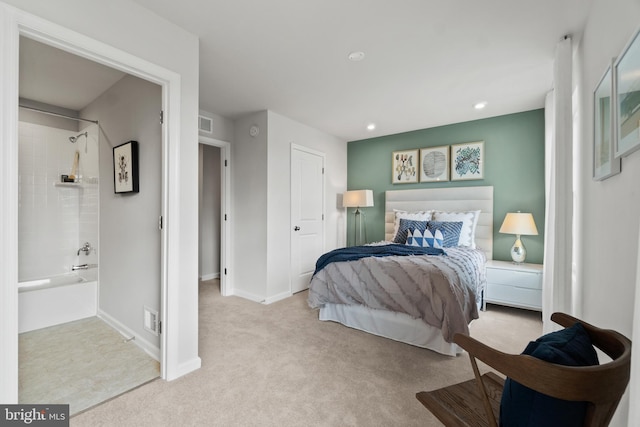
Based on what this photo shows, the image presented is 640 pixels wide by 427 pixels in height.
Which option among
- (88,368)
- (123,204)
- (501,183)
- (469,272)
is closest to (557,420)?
(469,272)

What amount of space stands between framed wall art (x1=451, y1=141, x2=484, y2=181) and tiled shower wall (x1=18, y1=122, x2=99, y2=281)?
4.64 metres

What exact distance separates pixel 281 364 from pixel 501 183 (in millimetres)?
3619

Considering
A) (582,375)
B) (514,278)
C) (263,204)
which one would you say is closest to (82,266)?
(263,204)

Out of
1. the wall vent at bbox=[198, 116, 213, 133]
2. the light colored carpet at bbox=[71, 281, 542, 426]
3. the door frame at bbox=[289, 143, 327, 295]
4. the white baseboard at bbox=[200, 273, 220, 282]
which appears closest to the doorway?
the light colored carpet at bbox=[71, 281, 542, 426]

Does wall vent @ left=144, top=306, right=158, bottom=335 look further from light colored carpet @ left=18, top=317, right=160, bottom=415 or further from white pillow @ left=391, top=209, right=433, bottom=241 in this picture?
white pillow @ left=391, top=209, right=433, bottom=241

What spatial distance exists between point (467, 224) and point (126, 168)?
3912 mm

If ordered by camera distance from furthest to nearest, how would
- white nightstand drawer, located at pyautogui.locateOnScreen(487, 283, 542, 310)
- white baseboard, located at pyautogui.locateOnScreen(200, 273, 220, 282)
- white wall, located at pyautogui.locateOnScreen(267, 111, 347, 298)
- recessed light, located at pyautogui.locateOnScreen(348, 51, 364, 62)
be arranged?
1. white baseboard, located at pyautogui.locateOnScreen(200, 273, 220, 282)
2. white wall, located at pyautogui.locateOnScreen(267, 111, 347, 298)
3. white nightstand drawer, located at pyautogui.locateOnScreen(487, 283, 542, 310)
4. recessed light, located at pyautogui.locateOnScreen(348, 51, 364, 62)

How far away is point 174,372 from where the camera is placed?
6.62 feet

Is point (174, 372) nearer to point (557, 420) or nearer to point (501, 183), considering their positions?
point (557, 420)

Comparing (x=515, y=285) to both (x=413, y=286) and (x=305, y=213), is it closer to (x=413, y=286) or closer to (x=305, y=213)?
(x=413, y=286)

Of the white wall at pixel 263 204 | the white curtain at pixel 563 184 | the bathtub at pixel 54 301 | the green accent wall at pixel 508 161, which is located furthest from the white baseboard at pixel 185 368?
the green accent wall at pixel 508 161

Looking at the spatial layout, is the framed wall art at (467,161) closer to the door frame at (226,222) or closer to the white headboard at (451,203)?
the white headboard at (451,203)

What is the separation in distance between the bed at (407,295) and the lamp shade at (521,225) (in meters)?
0.50

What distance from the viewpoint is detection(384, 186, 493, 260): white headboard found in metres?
3.97
